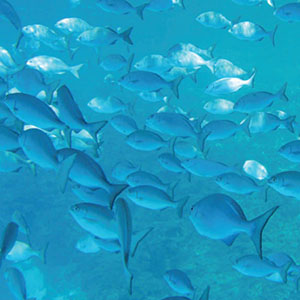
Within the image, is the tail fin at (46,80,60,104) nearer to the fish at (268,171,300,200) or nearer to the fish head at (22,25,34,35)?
the fish at (268,171,300,200)

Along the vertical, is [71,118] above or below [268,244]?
above

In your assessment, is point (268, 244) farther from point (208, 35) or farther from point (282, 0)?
point (208, 35)

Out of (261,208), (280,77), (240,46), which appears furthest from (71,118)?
(240,46)

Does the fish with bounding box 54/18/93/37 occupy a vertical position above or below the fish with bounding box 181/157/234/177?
above

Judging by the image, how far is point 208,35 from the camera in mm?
46938

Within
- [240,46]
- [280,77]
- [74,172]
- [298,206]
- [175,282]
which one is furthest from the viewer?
[240,46]

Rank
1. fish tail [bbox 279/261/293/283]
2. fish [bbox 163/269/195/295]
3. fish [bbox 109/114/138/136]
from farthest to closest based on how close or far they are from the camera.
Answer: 1. fish [bbox 109/114/138/136]
2. fish [bbox 163/269/195/295]
3. fish tail [bbox 279/261/293/283]

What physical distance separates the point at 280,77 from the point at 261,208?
76.9ft

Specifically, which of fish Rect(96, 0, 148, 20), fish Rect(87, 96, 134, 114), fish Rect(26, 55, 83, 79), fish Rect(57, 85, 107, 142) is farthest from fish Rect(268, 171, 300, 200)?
fish Rect(26, 55, 83, 79)

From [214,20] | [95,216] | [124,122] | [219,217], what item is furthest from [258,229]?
[214,20]

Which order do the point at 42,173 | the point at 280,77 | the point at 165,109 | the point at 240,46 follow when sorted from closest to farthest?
the point at 165,109 < the point at 42,173 < the point at 280,77 < the point at 240,46

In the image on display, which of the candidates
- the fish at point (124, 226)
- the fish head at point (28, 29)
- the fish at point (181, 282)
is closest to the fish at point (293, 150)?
the fish at point (181, 282)

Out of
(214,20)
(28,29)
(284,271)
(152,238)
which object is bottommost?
(152,238)

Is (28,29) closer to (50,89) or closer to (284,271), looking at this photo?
(50,89)
